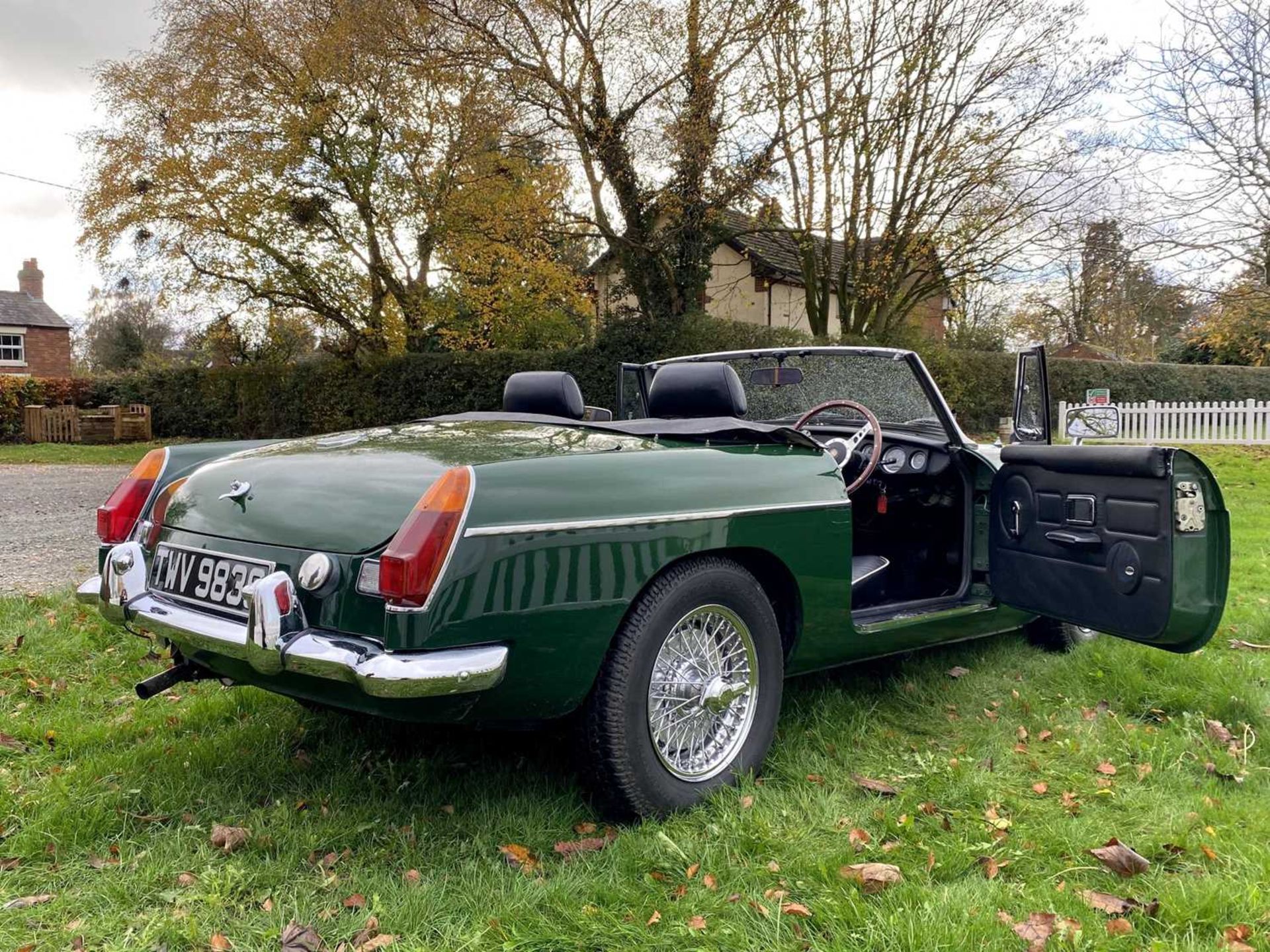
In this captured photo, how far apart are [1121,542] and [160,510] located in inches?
128

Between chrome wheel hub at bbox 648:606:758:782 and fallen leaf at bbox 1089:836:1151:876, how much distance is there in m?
1.01

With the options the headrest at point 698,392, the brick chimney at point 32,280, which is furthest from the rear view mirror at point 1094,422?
the brick chimney at point 32,280

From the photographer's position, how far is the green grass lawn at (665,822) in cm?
214

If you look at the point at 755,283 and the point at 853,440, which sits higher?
the point at 755,283

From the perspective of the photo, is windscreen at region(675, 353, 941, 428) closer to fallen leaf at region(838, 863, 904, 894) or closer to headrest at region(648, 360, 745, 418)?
headrest at region(648, 360, 745, 418)

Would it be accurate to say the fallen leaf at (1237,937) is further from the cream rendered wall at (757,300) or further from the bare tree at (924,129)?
the cream rendered wall at (757,300)

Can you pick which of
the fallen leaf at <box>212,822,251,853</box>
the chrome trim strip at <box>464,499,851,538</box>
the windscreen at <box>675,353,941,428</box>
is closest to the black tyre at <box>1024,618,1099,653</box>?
the windscreen at <box>675,353,941,428</box>

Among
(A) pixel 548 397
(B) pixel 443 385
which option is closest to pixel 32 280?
(B) pixel 443 385

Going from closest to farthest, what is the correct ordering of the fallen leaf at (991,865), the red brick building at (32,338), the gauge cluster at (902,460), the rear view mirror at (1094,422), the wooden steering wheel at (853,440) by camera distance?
the fallen leaf at (991,865), the wooden steering wheel at (853,440), the rear view mirror at (1094,422), the gauge cluster at (902,460), the red brick building at (32,338)

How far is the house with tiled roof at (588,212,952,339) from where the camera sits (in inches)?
627

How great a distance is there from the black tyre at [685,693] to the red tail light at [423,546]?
0.58 meters

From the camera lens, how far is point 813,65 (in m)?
13.6

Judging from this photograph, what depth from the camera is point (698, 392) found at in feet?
11.5

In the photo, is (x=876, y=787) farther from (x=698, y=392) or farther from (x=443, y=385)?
(x=443, y=385)
